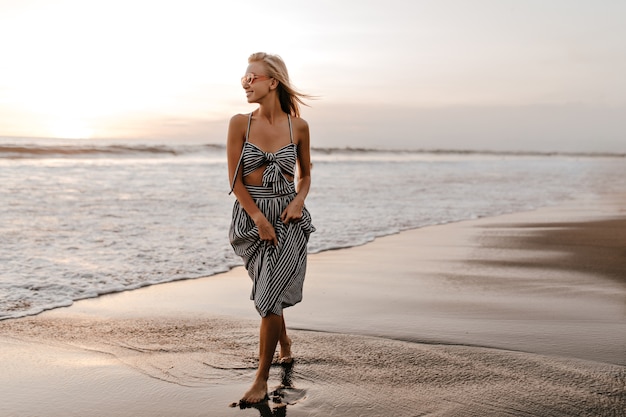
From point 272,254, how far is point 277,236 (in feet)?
0.36

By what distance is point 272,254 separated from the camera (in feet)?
11.7

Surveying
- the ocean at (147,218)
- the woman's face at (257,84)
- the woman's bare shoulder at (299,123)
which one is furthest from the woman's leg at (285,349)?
the ocean at (147,218)

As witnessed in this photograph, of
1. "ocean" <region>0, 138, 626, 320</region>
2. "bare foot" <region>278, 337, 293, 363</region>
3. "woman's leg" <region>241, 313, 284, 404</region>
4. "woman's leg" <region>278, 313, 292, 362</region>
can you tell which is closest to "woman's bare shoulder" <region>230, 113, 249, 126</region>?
"woman's leg" <region>241, 313, 284, 404</region>

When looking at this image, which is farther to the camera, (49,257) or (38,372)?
(49,257)

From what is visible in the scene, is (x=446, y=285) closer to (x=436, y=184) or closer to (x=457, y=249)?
(x=457, y=249)

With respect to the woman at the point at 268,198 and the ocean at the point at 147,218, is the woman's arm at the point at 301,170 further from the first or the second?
the ocean at the point at 147,218

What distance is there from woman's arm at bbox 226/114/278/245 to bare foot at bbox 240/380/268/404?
2.59ft

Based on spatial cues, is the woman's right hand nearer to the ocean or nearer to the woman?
the woman

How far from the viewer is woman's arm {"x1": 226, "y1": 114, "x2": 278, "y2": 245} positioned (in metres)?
3.51

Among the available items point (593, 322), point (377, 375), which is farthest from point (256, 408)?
point (593, 322)

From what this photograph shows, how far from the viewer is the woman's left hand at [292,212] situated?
3576 millimetres

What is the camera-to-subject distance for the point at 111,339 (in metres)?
4.59

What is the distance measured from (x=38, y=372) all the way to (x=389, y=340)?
2.35m

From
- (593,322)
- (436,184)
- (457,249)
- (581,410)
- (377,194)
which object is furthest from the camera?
(436,184)
